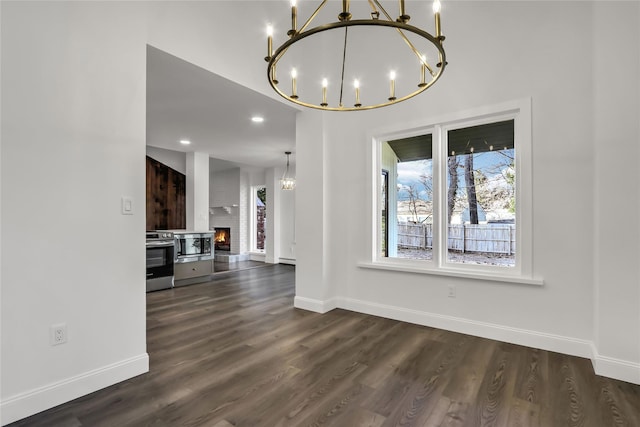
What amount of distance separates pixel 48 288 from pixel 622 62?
13.5 ft

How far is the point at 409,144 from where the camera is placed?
3730 millimetres

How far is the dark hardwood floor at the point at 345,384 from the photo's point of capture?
1.84 meters

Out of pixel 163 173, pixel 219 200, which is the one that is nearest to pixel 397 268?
pixel 163 173

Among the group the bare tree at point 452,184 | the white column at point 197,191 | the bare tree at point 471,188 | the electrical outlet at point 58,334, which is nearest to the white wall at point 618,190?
the bare tree at point 471,188

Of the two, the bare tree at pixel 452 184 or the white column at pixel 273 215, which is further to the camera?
the white column at pixel 273 215

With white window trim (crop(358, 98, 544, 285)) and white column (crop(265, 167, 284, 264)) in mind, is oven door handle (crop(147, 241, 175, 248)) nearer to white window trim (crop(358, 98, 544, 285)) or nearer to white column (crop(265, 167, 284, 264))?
white column (crop(265, 167, 284, 264))

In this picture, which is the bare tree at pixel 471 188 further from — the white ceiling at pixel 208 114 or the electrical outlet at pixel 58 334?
the electrical outlet at pixel 58 334

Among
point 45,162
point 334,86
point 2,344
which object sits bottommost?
point 2,344

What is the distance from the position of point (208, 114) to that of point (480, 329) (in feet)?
13.2

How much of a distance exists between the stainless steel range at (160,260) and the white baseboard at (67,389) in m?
3.05

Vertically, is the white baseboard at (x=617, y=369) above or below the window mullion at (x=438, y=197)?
below

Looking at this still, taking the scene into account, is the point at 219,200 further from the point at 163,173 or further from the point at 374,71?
the point at 374,71

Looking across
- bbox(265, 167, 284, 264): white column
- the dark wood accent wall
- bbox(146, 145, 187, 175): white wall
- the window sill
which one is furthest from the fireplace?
the window sill

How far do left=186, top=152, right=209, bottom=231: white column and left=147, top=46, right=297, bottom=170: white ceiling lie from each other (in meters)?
0.24
